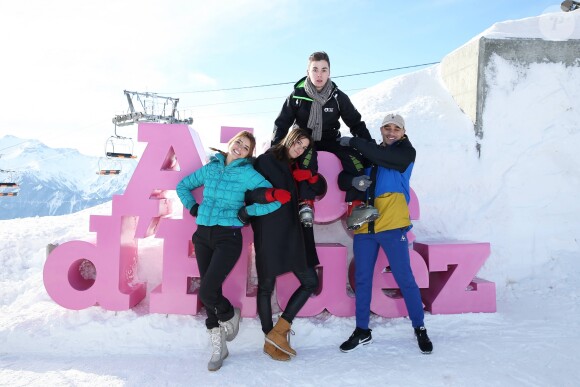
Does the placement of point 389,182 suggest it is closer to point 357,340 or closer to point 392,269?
point 392,269

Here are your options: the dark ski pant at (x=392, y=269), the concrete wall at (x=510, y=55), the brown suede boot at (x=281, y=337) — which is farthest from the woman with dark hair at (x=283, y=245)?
the concrete wall at (x=510, y=55)

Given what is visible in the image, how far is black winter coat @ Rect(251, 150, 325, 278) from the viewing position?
323 centimetres

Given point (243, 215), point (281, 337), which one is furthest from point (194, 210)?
point (281, 337)

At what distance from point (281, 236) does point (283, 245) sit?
0.08 metres

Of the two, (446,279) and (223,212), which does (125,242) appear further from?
(446,279)

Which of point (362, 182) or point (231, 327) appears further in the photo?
point (362, 182)

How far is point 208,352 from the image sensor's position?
136 inches

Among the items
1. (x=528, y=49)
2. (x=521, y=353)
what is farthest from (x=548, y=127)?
(x=521, y=353)

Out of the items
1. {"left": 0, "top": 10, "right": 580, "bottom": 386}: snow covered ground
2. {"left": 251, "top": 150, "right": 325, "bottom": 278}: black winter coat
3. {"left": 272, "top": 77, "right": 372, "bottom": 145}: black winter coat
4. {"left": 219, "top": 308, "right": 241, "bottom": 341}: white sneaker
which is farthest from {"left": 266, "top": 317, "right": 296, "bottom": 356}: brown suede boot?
{"left": 272, "top": 77, "right": 372, "bottom": 145}: black winter coat

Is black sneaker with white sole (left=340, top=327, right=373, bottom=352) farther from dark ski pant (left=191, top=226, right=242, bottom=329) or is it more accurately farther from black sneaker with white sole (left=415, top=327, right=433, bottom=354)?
dark ski pant (left=191, top=226, right=242, bottom=329)

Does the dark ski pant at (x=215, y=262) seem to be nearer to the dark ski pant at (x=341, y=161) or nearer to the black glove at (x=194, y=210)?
the black glove at (x=194, y=210)

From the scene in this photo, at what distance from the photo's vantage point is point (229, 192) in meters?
3.33

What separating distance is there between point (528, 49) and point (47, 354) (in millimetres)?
8583

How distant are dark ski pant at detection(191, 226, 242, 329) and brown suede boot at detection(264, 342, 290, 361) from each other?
0.45m
